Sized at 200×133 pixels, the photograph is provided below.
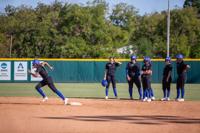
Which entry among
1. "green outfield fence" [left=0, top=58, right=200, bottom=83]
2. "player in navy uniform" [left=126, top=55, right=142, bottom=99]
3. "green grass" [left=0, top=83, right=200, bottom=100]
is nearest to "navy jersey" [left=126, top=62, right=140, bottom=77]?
"player in navy uniform" [left=126, top=55, right=142, bottom=99]

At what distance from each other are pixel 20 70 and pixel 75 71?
3.58m

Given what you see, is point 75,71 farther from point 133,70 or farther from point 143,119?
point 143,119

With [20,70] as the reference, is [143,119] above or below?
below

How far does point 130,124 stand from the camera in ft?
38.3

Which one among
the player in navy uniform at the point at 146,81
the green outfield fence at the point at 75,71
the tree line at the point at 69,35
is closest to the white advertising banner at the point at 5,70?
the green outfield fence at the point at 75,71

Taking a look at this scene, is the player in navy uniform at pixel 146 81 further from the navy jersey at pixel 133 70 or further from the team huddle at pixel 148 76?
the navy jersey at pixel 133 70

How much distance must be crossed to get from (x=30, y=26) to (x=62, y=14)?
3933 mm

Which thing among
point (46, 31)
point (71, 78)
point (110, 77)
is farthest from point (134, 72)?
point (46, 31)

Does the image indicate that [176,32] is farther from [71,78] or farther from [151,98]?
[151,98]

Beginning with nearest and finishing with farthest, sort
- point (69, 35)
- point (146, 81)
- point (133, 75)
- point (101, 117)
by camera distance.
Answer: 1. point (101, 117)
2. point (146, 81)
3. point (133, 75)
4. point (69, 35)

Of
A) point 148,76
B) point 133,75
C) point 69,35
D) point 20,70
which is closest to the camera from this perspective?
point 148,76

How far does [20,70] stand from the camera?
34406 mm

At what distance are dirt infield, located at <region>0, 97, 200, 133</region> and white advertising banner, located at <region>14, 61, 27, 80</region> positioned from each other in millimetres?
17244

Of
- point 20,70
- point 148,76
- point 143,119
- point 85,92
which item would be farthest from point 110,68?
point 20,70
